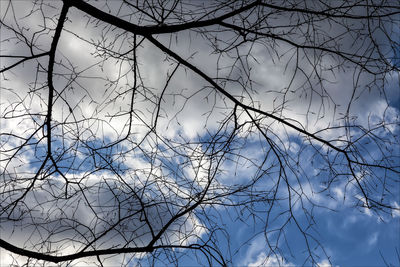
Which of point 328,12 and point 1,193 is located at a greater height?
point 328,12

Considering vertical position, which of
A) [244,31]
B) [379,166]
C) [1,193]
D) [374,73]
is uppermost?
[244,31]

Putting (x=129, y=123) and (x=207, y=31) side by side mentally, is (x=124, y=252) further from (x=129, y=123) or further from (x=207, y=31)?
(x=207, y=31)

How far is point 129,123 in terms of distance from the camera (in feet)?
11.0

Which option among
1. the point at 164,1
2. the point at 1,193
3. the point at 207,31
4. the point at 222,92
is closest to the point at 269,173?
the point at 222,92

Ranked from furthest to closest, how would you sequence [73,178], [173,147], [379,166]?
[73,178] < [173,147] < [379,166]

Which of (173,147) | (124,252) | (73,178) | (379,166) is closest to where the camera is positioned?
(124,252)

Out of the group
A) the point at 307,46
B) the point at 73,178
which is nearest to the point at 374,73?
the point at 307,46

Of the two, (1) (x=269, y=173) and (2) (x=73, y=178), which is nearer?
(1) (x=269, y=173)

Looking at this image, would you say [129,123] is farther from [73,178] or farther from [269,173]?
[269,173]

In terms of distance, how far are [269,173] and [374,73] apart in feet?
3.42

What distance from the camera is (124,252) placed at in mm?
2682

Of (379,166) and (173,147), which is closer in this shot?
(379,166)

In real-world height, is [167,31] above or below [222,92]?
above

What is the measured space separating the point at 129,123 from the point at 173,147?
53 centimetres
